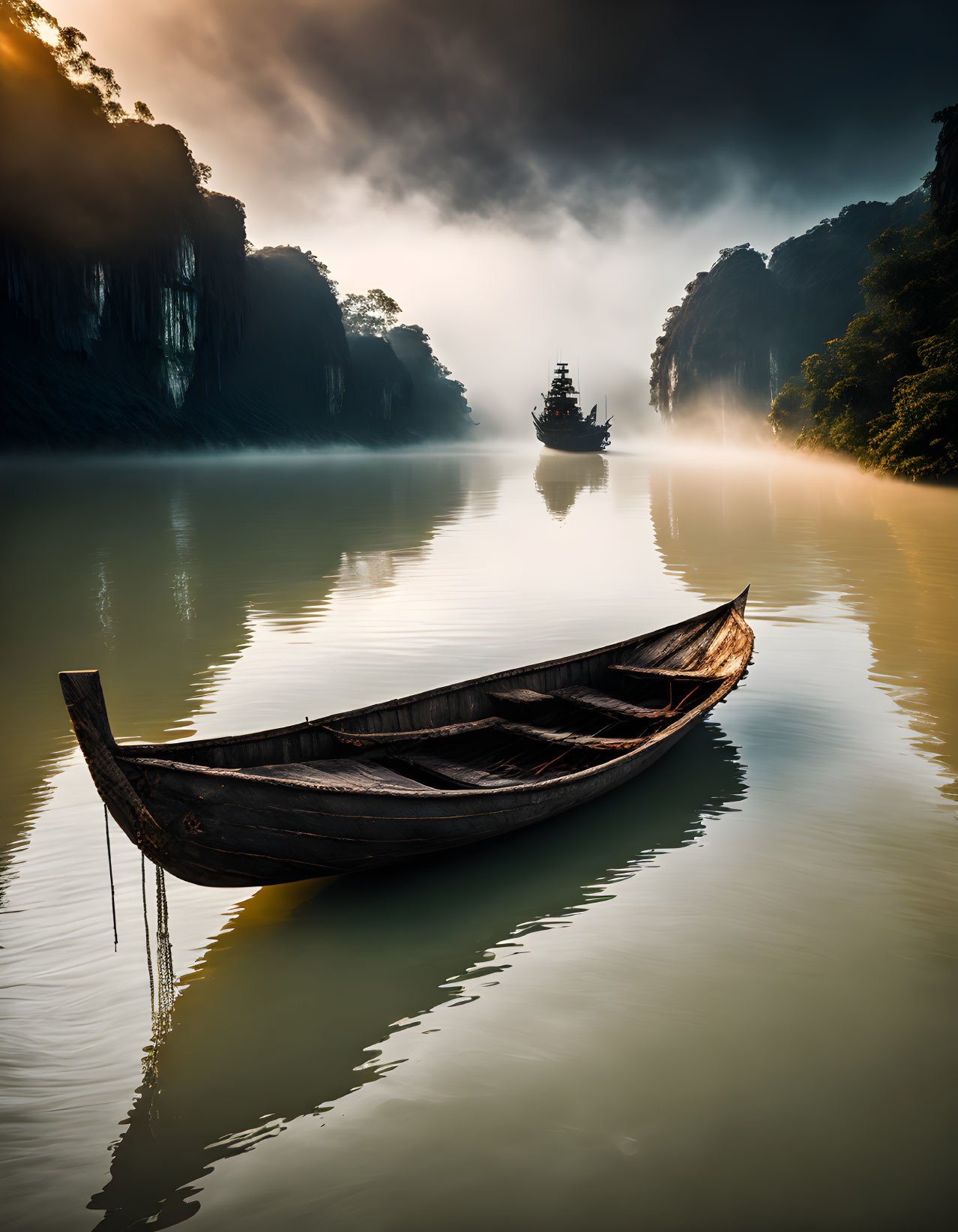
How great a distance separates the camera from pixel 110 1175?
9.92 ft

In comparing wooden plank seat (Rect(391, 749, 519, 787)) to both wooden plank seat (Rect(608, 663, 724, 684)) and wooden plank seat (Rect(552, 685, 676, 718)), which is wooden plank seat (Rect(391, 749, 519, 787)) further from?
wooden plank seat (Rect(608, 663, 724, 684))

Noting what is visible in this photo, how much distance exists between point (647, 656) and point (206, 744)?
5.02 m

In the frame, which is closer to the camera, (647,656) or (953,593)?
(647,656)

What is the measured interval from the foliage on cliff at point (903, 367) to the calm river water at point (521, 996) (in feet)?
78.3

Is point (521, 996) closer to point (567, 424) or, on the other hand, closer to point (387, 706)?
point (387, 706)

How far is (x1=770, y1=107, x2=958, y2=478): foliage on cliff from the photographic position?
96.2 ft

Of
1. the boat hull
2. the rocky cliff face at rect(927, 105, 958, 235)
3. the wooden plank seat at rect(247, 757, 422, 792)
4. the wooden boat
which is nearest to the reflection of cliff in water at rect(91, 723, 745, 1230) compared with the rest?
the wooden boat

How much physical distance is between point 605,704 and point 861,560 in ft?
38.4

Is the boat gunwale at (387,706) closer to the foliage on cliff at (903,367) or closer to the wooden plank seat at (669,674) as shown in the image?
the wooden plank seat at (669,674)

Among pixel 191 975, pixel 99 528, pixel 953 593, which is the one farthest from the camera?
pixel 99 528

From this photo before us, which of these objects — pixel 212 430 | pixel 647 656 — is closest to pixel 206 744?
pixel 647 656

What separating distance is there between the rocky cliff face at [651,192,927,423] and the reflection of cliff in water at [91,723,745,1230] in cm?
11108

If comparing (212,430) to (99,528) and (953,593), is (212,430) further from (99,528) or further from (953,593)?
(953,593)

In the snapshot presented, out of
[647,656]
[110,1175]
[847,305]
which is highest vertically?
[847,305]
